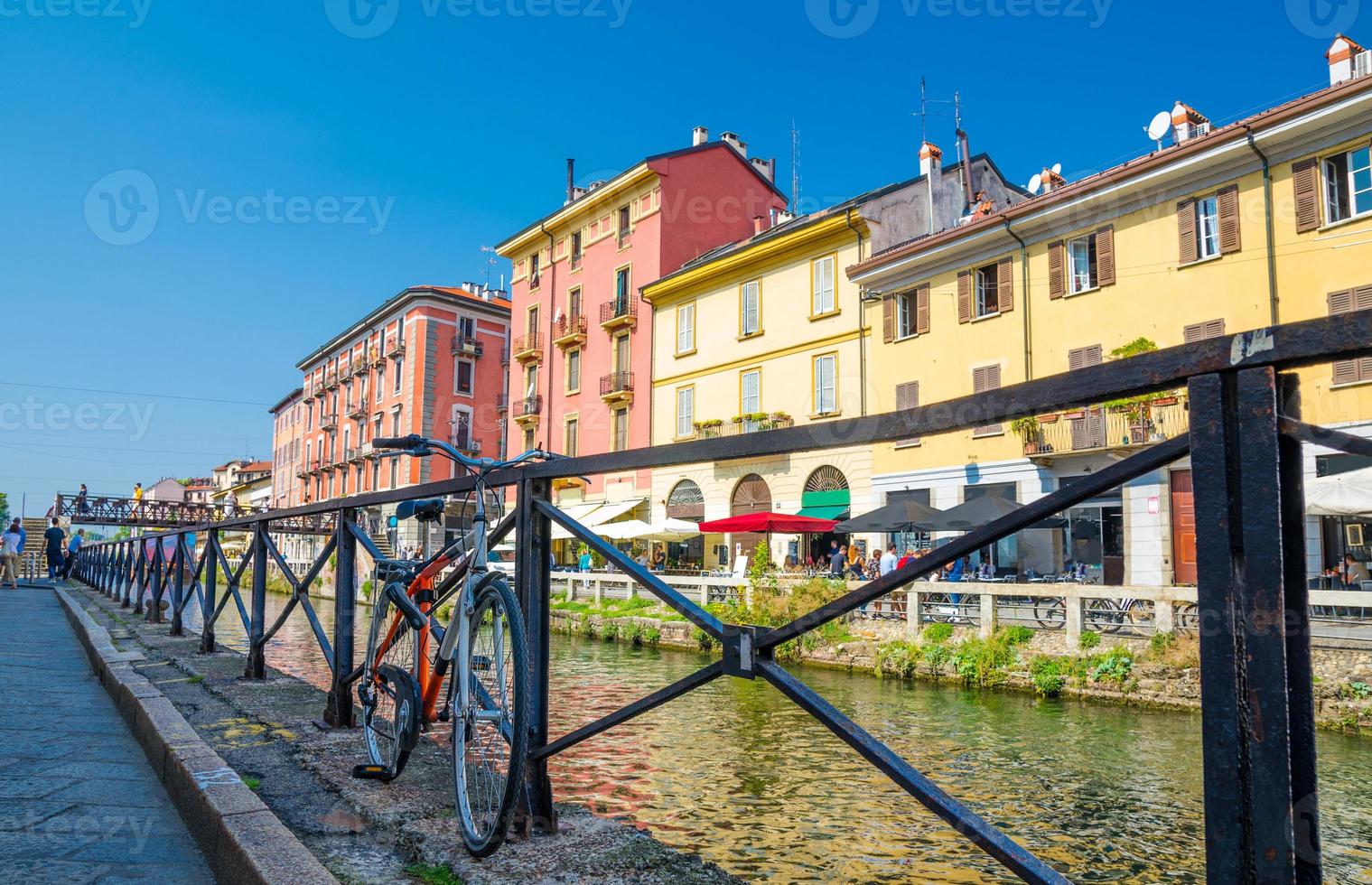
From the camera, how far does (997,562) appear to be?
1984 centimetres

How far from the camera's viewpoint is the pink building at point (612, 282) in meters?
34.2

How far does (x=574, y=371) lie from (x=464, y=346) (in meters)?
13.9

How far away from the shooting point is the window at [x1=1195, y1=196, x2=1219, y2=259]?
1892 cm

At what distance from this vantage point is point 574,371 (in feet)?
125

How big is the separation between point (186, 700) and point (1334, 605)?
1071 cm

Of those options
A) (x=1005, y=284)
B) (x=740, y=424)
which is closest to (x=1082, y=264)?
(x=1005, y=284)

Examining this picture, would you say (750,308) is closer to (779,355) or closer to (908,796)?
(779,355)

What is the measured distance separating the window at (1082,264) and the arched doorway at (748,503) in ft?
32.1

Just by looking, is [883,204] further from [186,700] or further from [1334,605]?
[186,700]

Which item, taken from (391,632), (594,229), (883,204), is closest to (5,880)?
(391,632)

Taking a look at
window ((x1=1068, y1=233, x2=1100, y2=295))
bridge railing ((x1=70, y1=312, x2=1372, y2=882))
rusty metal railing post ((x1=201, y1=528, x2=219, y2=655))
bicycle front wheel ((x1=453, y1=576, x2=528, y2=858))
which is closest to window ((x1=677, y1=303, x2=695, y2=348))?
window ((x1=1068, y1=233, x2=1100, y2=295))

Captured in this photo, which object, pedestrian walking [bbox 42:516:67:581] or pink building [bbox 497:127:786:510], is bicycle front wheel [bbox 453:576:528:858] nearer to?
pink building [bbox 497:127:786:510]

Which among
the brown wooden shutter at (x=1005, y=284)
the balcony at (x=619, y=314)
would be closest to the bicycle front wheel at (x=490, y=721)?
the brown wooden shutter at (x=1005, y=284)

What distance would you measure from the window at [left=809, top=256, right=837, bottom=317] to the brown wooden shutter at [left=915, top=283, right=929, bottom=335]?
2945 millimetres
